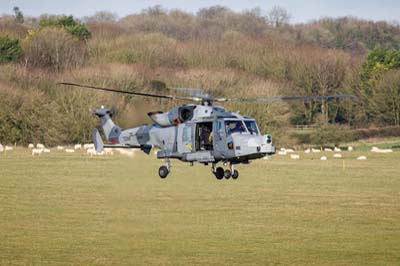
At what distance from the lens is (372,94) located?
422ft

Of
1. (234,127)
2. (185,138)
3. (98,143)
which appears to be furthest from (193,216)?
(234,127)

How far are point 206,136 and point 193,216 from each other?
5.88 meters

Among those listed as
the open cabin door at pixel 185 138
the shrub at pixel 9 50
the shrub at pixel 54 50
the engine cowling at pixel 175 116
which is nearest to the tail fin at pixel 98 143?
the engine cowling at pixel 175 116

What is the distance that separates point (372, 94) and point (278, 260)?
95.2m

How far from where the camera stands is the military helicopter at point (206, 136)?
41.3 meters

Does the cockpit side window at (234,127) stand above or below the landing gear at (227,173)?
above

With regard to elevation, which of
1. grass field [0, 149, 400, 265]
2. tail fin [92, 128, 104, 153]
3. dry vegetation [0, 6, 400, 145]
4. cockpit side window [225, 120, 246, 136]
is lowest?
grass field [0, 149, 400, 265]

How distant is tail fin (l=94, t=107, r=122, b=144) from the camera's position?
47.7 meters

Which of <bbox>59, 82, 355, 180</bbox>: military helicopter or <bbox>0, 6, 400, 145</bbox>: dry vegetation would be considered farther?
<bbox>0, 6, 400, 145</bbox>: dry vegetation

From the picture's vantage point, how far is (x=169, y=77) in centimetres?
11975

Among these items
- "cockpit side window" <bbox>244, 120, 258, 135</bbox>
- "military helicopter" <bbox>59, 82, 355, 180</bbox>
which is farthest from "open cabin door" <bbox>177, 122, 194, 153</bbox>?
"cockpit side window" <bbox>244, 120, 258, 135</bbox>

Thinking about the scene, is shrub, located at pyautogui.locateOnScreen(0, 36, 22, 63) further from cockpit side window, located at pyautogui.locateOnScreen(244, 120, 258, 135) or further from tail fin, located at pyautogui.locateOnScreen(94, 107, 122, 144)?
cockpit side window, located at pyautogui.locateOnScreen(244, 120, 258, 135)

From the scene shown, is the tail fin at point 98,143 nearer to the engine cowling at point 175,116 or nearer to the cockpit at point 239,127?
the engine cowling at point 175,116

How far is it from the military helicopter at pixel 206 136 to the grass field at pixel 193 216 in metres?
2.96
